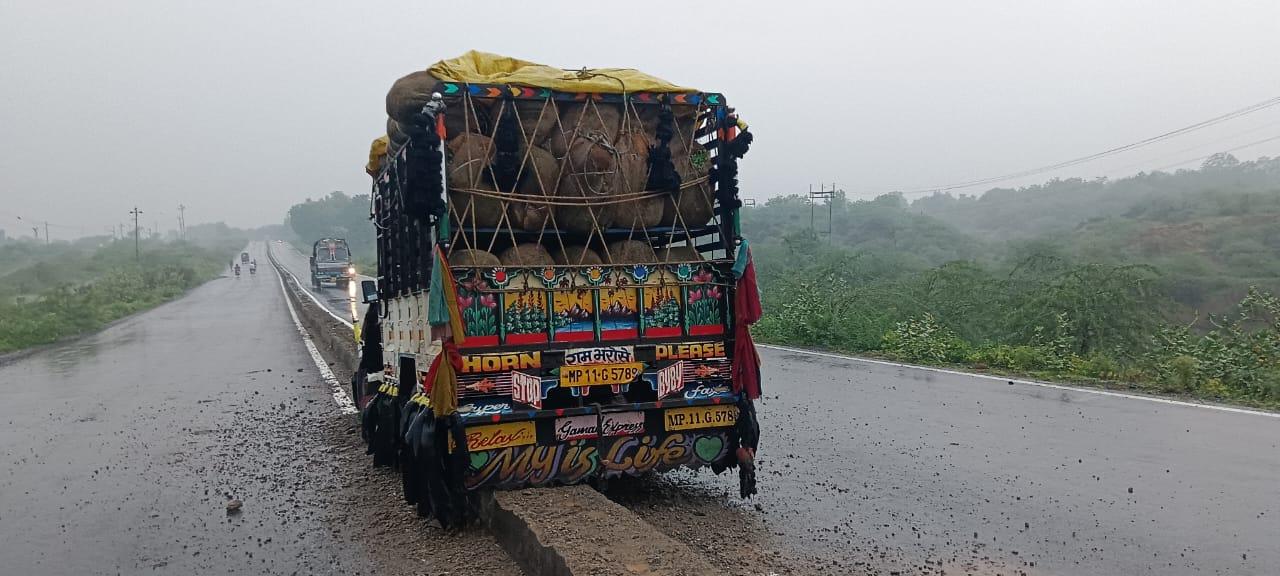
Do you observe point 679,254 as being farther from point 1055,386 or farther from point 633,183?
point 1055,386

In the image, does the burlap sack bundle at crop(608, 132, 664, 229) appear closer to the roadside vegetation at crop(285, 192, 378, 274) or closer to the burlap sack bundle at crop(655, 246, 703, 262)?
the burlap sack bundle at crop(655, 246, 703, 262)

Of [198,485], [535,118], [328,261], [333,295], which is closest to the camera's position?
[535,118]

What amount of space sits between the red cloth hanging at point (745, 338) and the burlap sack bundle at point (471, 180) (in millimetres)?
1803

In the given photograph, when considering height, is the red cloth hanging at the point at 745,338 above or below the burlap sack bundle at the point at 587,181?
below

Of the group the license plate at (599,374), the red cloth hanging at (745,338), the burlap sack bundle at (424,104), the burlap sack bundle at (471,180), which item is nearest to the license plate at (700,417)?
the red cloth hanging at (745,338)

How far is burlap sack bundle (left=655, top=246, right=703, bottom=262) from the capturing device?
20.8 feet

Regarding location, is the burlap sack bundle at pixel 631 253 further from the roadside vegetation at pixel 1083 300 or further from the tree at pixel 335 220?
the tree at pixel 335 220

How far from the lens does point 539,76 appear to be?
605 centimetres

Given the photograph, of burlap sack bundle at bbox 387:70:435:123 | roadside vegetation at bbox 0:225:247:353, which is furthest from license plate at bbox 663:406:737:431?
roadside vegetation at bbox 0:225:247:353

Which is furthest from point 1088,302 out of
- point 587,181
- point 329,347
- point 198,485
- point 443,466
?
point 329,347

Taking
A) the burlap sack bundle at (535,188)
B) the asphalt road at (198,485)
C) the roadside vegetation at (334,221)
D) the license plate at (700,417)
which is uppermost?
the roadside vegetation at (334,221)

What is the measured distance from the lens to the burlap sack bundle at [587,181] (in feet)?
20.0

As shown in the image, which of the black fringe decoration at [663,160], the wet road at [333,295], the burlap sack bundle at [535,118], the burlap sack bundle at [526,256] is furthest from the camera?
the wet road at [333,295]

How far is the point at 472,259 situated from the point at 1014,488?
14.1ft
